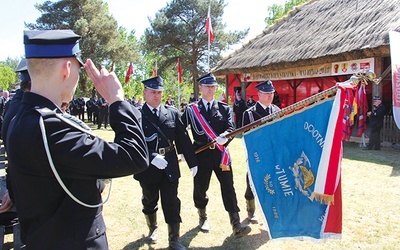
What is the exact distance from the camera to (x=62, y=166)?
142 centimetres

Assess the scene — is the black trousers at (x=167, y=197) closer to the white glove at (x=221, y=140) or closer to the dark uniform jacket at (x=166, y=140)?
the dark uniform jacket at (x=166, y=140)

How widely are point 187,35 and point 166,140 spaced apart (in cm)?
2501

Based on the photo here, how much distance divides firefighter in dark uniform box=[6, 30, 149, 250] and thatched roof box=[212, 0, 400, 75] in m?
10.2

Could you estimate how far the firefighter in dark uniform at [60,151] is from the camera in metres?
1.40

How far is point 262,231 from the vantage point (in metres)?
4.34

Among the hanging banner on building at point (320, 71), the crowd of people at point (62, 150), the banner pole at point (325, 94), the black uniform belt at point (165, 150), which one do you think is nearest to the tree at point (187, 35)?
the hanging banner on building at point (320, 71)

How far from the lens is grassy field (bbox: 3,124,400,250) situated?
3971 millimetres

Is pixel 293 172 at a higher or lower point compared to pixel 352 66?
lower

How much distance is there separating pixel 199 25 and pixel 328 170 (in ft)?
88.3

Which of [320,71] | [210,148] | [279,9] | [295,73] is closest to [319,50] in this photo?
[320,71]

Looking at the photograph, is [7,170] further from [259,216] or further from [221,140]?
[259,216]

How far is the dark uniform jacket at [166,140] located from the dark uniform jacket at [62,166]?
2163 millimetres

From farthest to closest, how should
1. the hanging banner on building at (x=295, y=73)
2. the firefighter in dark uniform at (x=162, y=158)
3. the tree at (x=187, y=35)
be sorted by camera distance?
the tree at (x=187, y=35)
the hanging banner on building at (x=295, y=73)
the firefighter in dark uniform at (x=162, y=158)

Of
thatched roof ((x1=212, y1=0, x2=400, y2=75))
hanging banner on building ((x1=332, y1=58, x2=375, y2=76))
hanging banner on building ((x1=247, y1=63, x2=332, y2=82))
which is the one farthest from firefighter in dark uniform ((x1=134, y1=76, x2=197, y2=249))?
hanging banner on building ((x1=247, y1=63, x2=332, y2=82))
